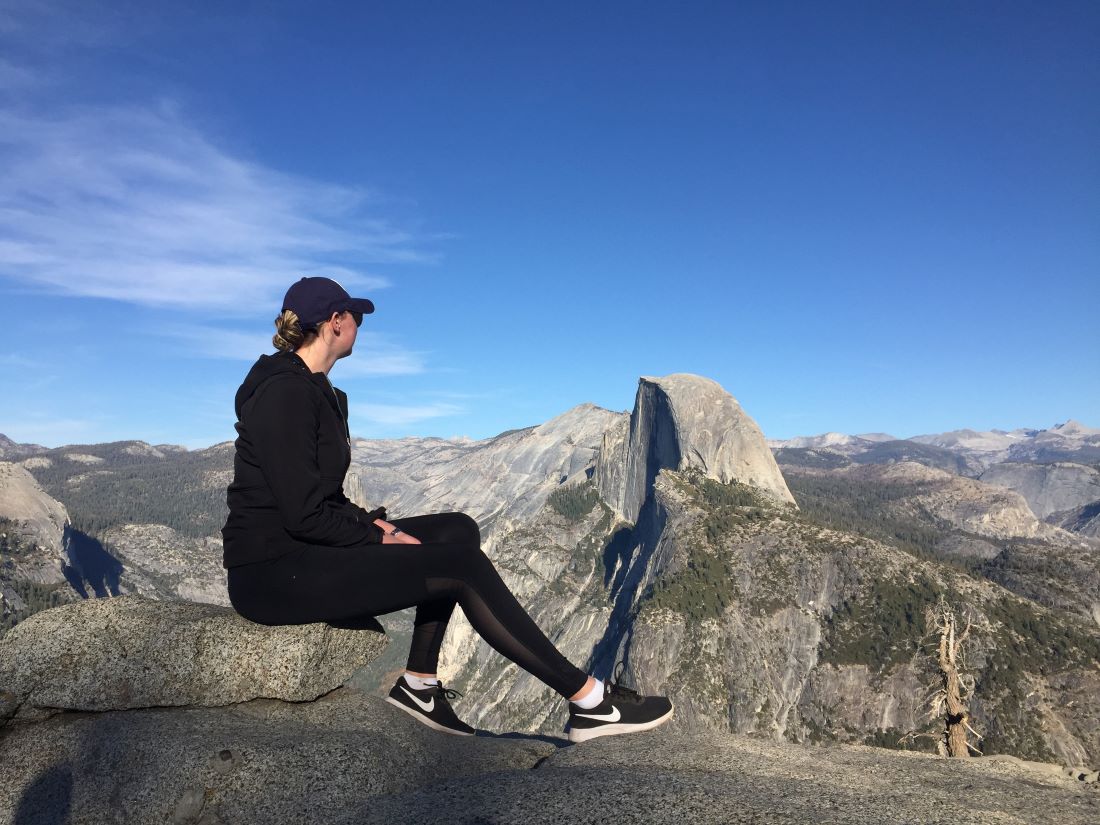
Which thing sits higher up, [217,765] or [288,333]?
[288,333]

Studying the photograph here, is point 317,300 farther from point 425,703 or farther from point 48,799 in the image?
point 48,799

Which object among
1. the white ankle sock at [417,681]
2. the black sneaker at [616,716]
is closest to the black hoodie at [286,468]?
the white ankle sock at [417,681]

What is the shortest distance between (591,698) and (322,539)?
13.9ft

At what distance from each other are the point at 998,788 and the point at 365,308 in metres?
10.2

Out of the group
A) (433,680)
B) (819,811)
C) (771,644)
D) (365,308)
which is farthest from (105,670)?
(771,644)

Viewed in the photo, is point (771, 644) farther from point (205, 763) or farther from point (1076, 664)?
point (205, 763)

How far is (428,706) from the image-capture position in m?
9.88

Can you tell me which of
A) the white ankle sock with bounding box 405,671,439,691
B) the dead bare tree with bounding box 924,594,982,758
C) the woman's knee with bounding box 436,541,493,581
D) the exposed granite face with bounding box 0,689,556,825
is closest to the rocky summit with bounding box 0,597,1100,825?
the exposed granite face with bounding box 0,689,556,825

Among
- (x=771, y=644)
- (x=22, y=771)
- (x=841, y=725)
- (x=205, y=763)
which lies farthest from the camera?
(x=771, y=644)

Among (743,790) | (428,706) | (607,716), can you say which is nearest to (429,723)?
(428,706)

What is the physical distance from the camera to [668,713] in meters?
9.45

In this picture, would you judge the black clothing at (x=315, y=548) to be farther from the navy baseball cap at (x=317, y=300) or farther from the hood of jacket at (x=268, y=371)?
the navy baseball cap at (x=317, y=300)

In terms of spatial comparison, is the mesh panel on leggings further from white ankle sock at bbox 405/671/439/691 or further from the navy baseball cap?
the navy baseball cap

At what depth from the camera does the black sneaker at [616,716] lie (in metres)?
9.10
